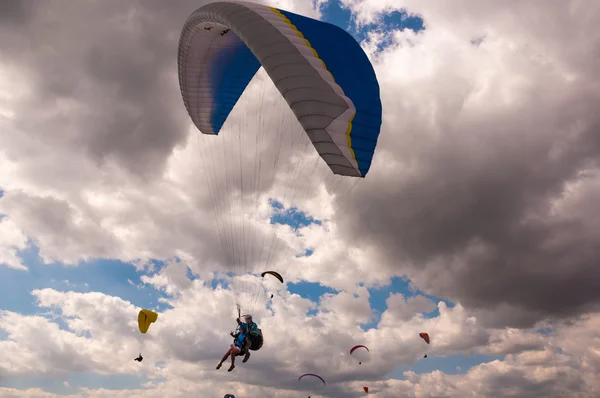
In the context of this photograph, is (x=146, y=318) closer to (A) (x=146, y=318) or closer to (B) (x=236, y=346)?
(A) (x=146, y=318)

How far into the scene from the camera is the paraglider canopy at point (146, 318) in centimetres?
2533

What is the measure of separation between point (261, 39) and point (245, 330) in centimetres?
1102

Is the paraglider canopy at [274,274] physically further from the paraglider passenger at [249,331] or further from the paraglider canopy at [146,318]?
the paraglider canopy at [146,318]

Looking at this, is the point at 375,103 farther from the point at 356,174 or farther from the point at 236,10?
the point at 236,10

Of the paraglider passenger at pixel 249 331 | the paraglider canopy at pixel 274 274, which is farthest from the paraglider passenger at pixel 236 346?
the paraglider canopy at pixel 274 274

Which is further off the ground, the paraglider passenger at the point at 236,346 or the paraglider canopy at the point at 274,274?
the paraglider canopy at the point at 274,274

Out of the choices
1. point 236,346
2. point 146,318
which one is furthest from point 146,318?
point 236,346

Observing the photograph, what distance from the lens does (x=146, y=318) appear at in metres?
26.0

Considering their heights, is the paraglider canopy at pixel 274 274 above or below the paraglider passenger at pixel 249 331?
above

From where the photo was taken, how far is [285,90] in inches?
539

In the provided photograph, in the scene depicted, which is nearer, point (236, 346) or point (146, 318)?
point (236, 346)

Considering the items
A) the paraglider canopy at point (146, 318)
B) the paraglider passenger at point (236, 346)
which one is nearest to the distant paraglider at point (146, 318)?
the paraglider canopy at point (146, 318)

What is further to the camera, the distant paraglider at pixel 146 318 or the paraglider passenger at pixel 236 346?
the distant paraglider at pixel 146 318

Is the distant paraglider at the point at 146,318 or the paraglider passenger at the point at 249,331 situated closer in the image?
the paraglider passenger at the point at 249,331
